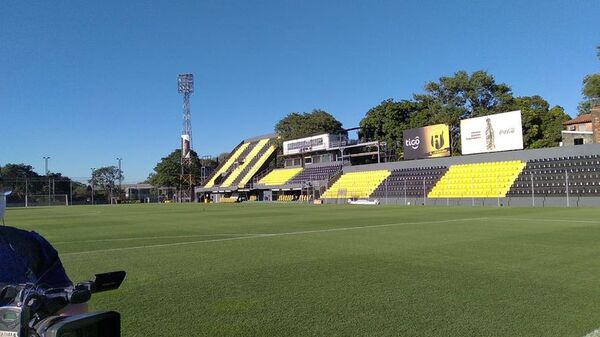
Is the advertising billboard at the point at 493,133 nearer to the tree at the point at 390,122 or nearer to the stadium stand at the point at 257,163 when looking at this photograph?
the tree at the point at 390,122

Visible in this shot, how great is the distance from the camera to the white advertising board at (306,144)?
64400 mm

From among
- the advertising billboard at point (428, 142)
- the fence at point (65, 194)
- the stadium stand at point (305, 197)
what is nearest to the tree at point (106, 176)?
the fence at point (65, 194)

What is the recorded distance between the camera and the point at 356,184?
2094 inches

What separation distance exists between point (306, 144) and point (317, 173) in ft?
21.6

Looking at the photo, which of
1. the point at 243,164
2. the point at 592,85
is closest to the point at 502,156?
the point at 592,85

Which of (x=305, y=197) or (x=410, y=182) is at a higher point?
(x=410, y=182)

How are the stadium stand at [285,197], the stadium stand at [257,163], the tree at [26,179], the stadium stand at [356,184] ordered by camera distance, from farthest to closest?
1. the tree at [26,179]
2. the stadium stand at [257,163]
3. the stadium stand at [285,197]
4. the stadium stand at [356,184]

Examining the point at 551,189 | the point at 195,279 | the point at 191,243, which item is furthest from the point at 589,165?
the point at 195,279

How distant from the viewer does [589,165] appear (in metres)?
33.9

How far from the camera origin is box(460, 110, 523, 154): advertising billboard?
3903 centimetres

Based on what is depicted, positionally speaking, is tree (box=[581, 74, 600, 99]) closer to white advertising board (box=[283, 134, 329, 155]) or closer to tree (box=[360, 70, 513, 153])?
tree (box=[360, 70, 513, 153])

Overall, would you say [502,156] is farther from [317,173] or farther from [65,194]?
[65,194]

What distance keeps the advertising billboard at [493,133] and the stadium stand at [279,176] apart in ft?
97.3

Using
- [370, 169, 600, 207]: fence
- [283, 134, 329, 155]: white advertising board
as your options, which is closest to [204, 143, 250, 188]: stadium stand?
[283, 134, 329, 155]: white advertising board
